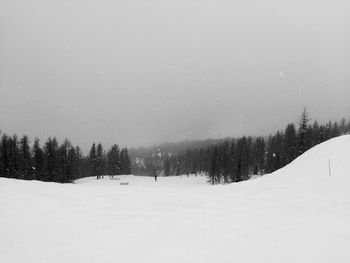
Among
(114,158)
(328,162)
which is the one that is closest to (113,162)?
(114,158)

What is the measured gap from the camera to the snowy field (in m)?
5.02

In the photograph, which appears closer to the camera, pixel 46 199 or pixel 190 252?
pixel 190 252

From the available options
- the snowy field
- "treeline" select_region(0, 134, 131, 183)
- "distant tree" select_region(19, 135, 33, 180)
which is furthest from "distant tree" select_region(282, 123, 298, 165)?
"distant tree" select_region(19, 135, 33, 180)

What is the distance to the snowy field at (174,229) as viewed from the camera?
16.5 feet

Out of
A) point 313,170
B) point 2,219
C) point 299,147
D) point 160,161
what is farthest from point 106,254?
point 160,161

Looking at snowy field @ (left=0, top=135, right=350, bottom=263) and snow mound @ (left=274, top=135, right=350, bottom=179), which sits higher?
snow mound @ (left=274, top=135, right=350, bottom=179)

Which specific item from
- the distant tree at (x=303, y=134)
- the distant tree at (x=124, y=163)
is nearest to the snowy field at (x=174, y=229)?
the distant tree at (x=303, y=134)

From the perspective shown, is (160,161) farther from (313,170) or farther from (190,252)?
(190,252)

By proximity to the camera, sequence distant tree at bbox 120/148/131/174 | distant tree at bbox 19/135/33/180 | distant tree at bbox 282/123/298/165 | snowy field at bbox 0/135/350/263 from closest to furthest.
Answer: snowy field at bbox 0/135/350/263, distant tree at bbox 19/135/33/180, distant tree at bbox 282/123/298/165, distant tree at bbox 120/148/131/174

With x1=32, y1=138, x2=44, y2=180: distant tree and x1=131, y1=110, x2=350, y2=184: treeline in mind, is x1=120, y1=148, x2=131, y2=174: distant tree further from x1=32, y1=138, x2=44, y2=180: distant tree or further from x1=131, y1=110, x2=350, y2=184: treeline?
x1=32, y1=138, x2=44, y2=180: distant tree

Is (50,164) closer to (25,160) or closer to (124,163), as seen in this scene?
(25,160)

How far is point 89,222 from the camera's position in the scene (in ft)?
23.6

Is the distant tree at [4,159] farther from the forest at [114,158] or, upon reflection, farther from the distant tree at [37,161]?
the distant tree at [37,161]

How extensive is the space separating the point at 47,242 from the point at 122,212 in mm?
2941
